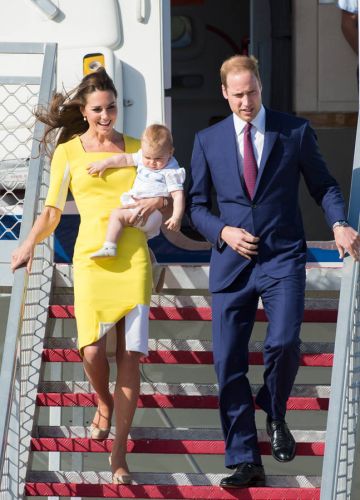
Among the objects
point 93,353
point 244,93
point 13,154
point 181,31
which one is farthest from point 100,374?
point 181,31

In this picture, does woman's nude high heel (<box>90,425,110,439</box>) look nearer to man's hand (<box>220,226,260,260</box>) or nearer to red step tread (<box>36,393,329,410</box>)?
red step tread (<box>36,393,329,410</box>)

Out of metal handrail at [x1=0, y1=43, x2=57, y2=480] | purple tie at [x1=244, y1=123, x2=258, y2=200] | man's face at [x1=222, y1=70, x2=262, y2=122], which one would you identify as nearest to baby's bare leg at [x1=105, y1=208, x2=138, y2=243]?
metal handrail at [x1=0, y1=43, x2=57, y2=480]

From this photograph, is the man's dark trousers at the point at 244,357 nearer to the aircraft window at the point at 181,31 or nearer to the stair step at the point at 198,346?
the stair step at the point at 198,346

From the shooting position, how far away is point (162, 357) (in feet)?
19.0

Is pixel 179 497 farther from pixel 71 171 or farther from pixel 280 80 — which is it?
pixel 280 80

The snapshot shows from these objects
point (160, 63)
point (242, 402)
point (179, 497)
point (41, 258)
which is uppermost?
point (160, 63)

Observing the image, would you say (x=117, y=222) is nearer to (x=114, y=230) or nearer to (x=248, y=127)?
(x=114, y=230)

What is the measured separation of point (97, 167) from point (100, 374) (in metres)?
0.83

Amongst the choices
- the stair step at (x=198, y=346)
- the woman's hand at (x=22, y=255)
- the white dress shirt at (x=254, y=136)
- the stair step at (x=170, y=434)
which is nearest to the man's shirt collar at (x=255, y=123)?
the white dress shirt at (x=254, y=136)

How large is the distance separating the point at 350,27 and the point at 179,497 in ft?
10.9

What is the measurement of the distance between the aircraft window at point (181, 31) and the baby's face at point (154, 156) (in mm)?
5552

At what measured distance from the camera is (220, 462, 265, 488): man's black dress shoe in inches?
201

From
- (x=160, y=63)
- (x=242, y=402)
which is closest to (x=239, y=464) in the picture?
(x=242, y=402)

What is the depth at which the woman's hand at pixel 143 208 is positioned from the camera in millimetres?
5145
